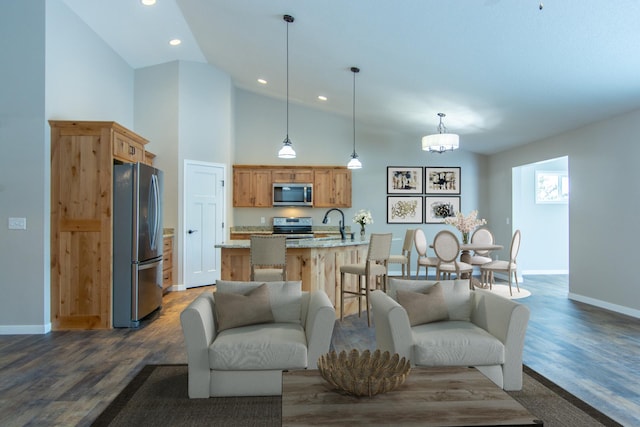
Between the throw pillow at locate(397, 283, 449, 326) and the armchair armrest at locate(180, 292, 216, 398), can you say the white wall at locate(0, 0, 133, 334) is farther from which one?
the throw pillow at locate(397, 283, 449, 326)

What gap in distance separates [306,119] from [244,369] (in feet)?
21.2

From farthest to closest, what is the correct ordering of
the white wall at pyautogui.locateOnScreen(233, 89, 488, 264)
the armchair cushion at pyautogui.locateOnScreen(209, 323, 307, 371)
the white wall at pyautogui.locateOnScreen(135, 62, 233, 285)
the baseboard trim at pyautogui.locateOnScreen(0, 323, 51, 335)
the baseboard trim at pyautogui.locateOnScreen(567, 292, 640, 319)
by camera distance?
1. the white wall at pyautogui.locateOnScreen(233, 89, 488, 264)
2. the white wall at pyautogui.locateOnScreen(135, 62, 233, 285)
3. the baseboard trim at pyautogui.locateOnScreen(567, 292, 640, 319)
4. the baseboard trim at pyautogui.locateOnScreen(0, 323, 51, 335)
5. the armchair cushion at pyautogui.locateOnScreen(209, 323, 307, 371)

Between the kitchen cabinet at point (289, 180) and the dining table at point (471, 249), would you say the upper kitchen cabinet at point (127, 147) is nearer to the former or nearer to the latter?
the kitchen cabinet at point (289, 180)

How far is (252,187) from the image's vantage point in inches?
314

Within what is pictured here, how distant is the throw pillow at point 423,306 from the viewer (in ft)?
9.68

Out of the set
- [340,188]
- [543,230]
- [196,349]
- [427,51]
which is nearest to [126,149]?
[196,349]

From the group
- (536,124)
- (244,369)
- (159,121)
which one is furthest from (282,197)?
(244,369)

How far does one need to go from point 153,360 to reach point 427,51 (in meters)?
3.96

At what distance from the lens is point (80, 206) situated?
14.6 feet

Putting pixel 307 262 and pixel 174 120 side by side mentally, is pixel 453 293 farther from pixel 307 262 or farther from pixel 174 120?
pixel 174 120

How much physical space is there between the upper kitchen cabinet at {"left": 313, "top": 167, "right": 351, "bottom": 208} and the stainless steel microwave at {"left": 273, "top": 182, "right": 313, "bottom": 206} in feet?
0.62

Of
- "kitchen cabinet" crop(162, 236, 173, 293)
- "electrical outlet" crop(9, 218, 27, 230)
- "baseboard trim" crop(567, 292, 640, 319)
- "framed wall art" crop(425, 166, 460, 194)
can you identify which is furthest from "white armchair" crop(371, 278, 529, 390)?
"framed wall art" crop(425, 166, 460, 194)

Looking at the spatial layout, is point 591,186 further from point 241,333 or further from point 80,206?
point 80,206

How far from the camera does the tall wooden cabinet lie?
4406mm
